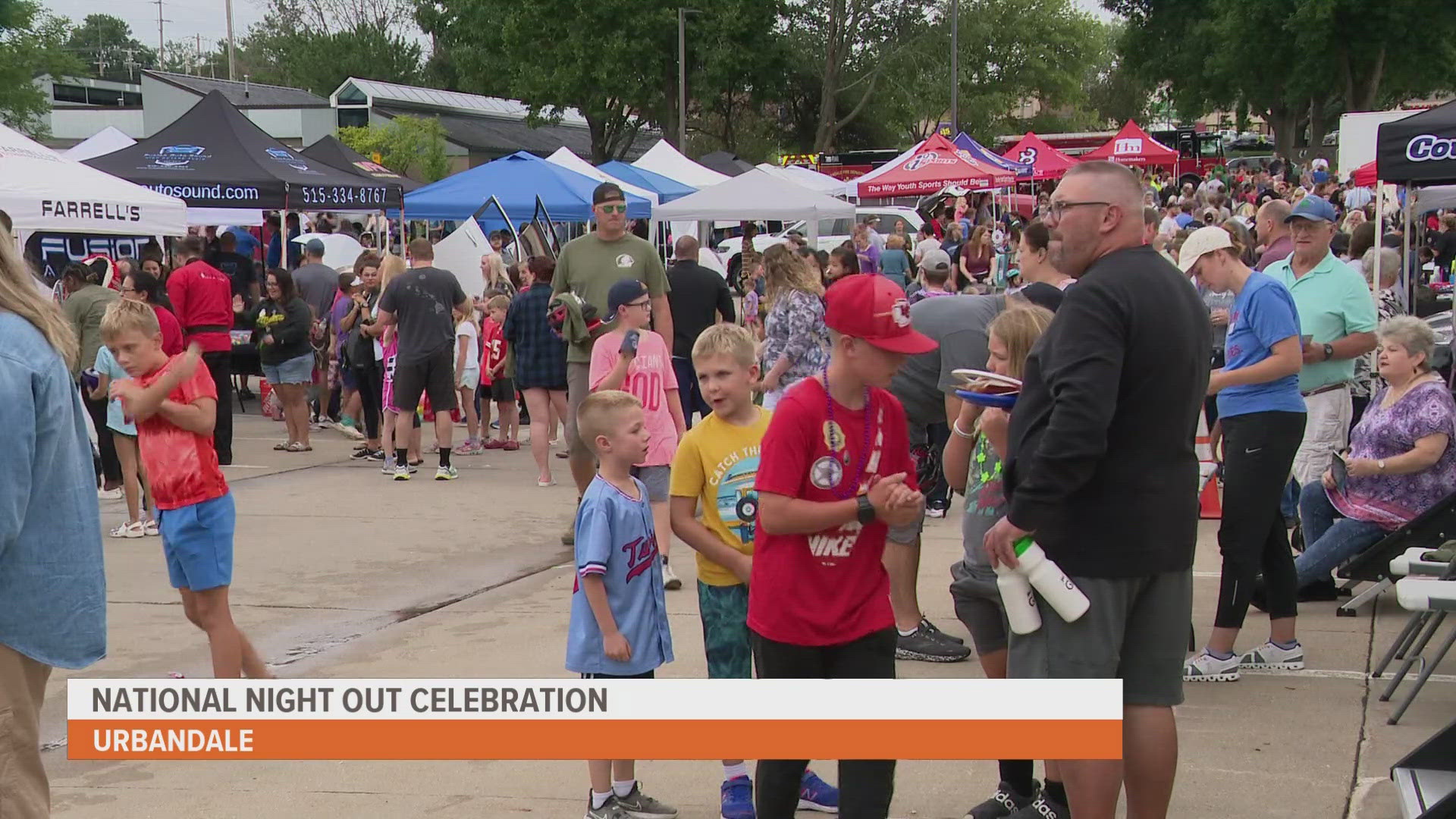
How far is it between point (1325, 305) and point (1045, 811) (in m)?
3.44

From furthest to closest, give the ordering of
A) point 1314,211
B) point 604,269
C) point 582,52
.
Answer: point 582,52, point 604,269, point 1314,211

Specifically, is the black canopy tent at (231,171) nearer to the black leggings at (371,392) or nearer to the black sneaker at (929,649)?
the black leggings at (371,392)

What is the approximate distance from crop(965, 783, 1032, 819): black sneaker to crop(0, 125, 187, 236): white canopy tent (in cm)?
983

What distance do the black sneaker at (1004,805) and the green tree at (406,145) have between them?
49350mm

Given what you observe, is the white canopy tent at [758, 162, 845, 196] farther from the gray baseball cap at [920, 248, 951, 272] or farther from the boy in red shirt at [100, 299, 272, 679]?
the boy in red shirt at [100, 299, 272, 679]

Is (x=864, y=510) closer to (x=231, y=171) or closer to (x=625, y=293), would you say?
(x=625, y=293)

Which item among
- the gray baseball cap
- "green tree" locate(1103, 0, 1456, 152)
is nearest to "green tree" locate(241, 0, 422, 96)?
"green tree" locate(1103, 0, 1456, 152)

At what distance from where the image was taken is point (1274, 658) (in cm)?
614

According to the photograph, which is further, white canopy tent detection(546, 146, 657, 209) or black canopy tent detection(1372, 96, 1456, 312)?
white canopy tent detection(546, 146, 657, 209)

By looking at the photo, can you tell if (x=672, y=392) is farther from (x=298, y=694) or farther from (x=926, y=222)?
(x=926, y=222)

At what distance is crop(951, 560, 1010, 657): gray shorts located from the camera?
15.8ft

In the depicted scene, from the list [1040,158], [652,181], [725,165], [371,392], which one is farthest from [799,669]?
[725,165]

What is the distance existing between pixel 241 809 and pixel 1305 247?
5179mm

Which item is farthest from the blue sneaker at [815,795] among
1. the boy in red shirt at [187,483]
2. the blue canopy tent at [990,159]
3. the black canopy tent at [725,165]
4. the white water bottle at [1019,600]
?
the black canopy tent at [725,165]
